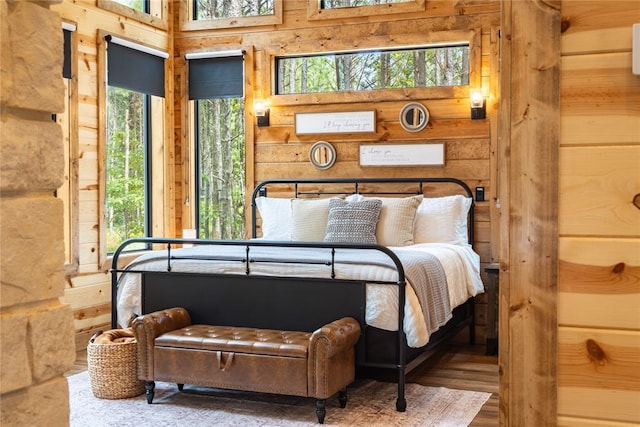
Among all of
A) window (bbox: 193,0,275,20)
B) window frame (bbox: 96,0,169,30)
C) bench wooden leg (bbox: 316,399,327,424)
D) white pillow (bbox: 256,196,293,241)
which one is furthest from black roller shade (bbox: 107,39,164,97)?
bench wooden leg (bbox: 316,399,327,424)

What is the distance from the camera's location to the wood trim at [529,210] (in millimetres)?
1750

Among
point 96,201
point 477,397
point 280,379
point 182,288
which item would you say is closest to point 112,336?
point 182,288

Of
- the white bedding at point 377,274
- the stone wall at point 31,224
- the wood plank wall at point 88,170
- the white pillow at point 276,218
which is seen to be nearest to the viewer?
the stone wall at point 31,224

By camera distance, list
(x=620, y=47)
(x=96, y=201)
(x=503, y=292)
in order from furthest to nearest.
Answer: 1. (x=96, y=201)
2. (x=503, y=292)
3. (x=620, y=47)

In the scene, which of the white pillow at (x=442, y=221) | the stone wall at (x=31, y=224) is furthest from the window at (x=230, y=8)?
the stone wall at (x=31, y=224)

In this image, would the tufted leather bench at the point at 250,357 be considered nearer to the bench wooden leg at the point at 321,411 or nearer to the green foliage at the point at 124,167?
the bench wooden leg at the point at 321,411

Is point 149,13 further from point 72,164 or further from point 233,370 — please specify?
point 233,370

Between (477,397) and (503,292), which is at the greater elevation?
(503,292)

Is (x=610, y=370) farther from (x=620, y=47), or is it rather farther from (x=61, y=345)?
(x=61, y=345)

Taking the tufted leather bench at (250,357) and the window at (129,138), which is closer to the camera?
the tufted leather bench at (250,357)

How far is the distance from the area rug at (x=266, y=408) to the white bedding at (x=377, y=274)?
0.39 metres

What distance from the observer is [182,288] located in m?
4.71

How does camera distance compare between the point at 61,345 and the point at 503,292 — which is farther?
the point at 503,292

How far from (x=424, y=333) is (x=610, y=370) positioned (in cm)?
249
